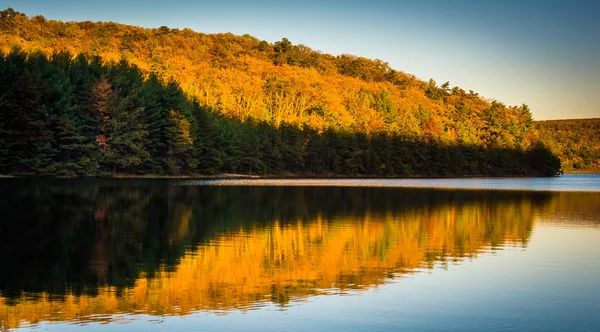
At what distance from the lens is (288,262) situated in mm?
18500

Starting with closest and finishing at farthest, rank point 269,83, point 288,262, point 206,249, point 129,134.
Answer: point 288,262 → point 206,249 → point 129,134 → point 269,83

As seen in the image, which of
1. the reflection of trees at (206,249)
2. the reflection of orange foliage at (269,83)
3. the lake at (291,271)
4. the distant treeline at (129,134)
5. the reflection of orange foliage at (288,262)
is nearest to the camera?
the lake at (291,271)

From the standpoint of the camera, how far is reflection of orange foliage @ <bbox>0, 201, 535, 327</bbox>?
13047 mm

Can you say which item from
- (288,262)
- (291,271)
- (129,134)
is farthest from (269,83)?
(291,271)

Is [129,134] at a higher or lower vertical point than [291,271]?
higher

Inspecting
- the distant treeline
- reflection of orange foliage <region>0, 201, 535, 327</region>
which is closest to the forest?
the distant treeline

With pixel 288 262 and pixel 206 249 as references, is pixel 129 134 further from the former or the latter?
pixel 288 262

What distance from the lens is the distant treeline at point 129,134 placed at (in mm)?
65562

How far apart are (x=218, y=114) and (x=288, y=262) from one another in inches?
3549

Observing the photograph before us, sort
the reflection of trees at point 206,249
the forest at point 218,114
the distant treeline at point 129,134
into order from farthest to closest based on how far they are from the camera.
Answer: the forest at point 218,114 → the distant treeline at point 129,134 → the reflection of trees at point 206,249

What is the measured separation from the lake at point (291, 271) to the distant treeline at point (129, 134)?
115 ft

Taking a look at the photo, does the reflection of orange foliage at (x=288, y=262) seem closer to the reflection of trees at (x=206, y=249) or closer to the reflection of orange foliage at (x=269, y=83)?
the reflection of trees at (x=206, y=249)

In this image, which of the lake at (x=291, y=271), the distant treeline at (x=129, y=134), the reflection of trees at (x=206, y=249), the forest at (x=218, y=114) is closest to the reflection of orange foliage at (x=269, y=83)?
the forest at (x=218, y=114)

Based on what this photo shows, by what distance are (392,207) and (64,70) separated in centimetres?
4780
